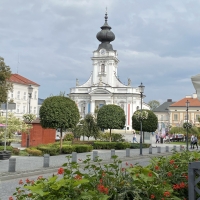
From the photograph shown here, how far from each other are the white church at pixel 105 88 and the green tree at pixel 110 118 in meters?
45.9

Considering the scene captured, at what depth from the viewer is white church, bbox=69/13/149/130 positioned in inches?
3415

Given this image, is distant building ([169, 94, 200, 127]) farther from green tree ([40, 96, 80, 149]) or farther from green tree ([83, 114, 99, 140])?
green tree ([40, 96, 80, 149])

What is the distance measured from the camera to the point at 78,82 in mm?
93688

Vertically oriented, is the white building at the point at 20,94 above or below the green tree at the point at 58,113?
above

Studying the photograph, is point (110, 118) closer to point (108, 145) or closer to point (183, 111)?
point (108, 145)

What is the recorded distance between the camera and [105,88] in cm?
8644

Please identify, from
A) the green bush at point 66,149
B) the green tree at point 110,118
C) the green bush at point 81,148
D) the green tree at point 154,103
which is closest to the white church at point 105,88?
the green tree at point 154,103

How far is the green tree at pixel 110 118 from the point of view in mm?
37812

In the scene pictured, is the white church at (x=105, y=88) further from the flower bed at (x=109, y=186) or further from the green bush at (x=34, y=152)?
the flower bed at (x=109, y=186)

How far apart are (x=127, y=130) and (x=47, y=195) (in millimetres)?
79978

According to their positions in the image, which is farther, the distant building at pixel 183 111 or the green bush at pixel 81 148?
the distant building at pixel 183 111

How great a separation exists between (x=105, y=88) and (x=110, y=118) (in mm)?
48582

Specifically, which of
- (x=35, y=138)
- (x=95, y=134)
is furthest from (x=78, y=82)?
(x=35, y=138)

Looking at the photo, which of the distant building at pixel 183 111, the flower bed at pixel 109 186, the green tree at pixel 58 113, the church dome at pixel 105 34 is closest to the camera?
the flower bed at pixel 109 186
